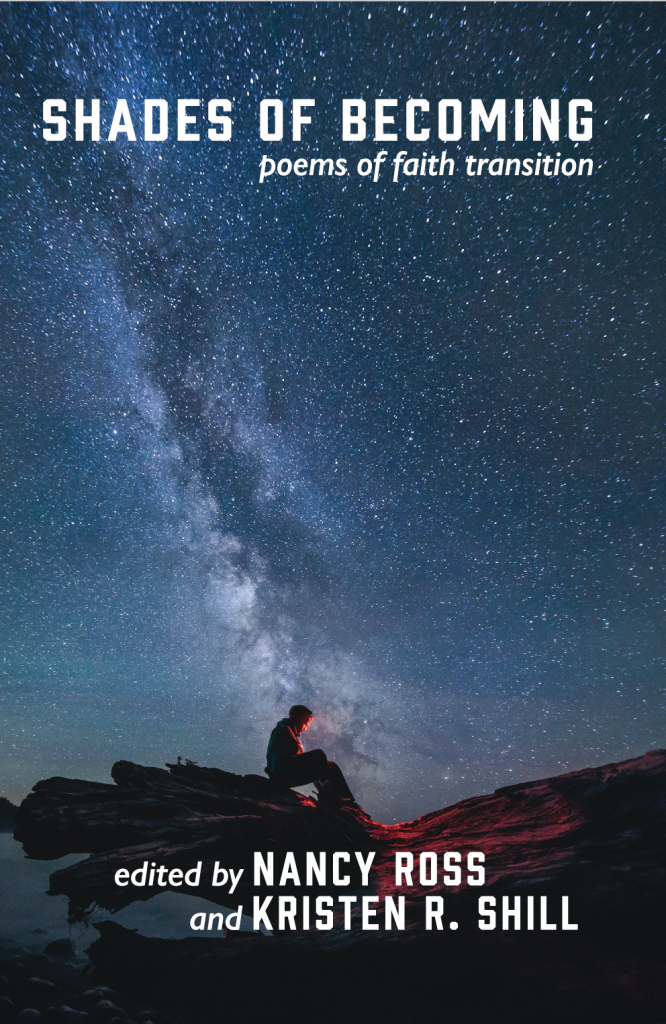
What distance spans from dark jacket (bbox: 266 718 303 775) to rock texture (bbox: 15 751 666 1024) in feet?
1.67

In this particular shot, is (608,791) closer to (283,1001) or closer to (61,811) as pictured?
(283,1001)

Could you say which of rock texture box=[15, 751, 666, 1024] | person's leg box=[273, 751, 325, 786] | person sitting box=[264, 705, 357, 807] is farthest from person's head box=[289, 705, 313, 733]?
rock texture box=[15, 751, 666, 1024]

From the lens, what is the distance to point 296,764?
7453 mm

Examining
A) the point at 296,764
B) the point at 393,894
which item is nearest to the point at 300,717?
the point at 296,764

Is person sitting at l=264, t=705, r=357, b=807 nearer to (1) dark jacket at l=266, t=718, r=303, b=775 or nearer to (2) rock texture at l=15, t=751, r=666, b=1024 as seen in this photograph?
(1) dark jacket at l=266, t=718, r=303, b=775

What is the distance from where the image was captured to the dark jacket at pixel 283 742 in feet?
24.5

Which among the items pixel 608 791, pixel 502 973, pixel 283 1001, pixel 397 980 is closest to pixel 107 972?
pixel 283 1001

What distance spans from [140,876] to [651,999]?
5.34 m

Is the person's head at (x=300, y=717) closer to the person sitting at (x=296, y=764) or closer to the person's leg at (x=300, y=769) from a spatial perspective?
the person sitting at (x=296, y=764)

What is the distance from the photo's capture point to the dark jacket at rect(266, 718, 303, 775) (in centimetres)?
746

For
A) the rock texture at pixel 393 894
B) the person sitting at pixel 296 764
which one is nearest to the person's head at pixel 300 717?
the person sitting at pixel 296 764

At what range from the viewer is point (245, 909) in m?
6.97

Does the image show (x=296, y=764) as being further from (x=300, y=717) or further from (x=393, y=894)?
(x=393, y=894)

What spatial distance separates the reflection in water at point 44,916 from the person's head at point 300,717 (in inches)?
93.0
